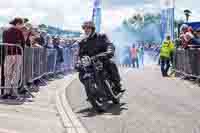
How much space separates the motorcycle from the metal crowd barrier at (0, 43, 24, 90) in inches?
101

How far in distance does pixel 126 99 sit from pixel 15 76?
2.79 meters

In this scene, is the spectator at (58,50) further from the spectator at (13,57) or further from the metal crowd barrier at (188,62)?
the spectator at (13,57)

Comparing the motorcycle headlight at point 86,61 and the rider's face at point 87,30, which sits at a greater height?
the rider's face at point 87,30

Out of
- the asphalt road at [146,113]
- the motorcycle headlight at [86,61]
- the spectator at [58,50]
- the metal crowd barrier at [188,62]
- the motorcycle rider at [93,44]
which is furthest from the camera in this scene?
the spectator at [58,50]

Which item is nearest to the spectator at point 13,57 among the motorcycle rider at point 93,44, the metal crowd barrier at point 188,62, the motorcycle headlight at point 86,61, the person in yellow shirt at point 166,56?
the motorcycle rider at point 93,44

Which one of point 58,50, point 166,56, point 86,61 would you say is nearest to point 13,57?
point 86,61

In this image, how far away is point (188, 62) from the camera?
2116 centimetres

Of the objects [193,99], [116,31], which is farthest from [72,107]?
[116,31]

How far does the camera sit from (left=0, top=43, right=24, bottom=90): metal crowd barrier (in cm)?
1364

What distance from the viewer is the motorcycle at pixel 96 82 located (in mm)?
11531

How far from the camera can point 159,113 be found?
11336mm

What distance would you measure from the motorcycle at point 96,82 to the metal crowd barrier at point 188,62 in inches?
307

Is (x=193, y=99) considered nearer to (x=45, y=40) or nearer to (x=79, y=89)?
(x=79, y=89)

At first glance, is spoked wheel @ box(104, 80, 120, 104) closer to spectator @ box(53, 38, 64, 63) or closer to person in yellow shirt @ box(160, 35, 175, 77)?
spectator @ box(53, 38, 64, 63)
